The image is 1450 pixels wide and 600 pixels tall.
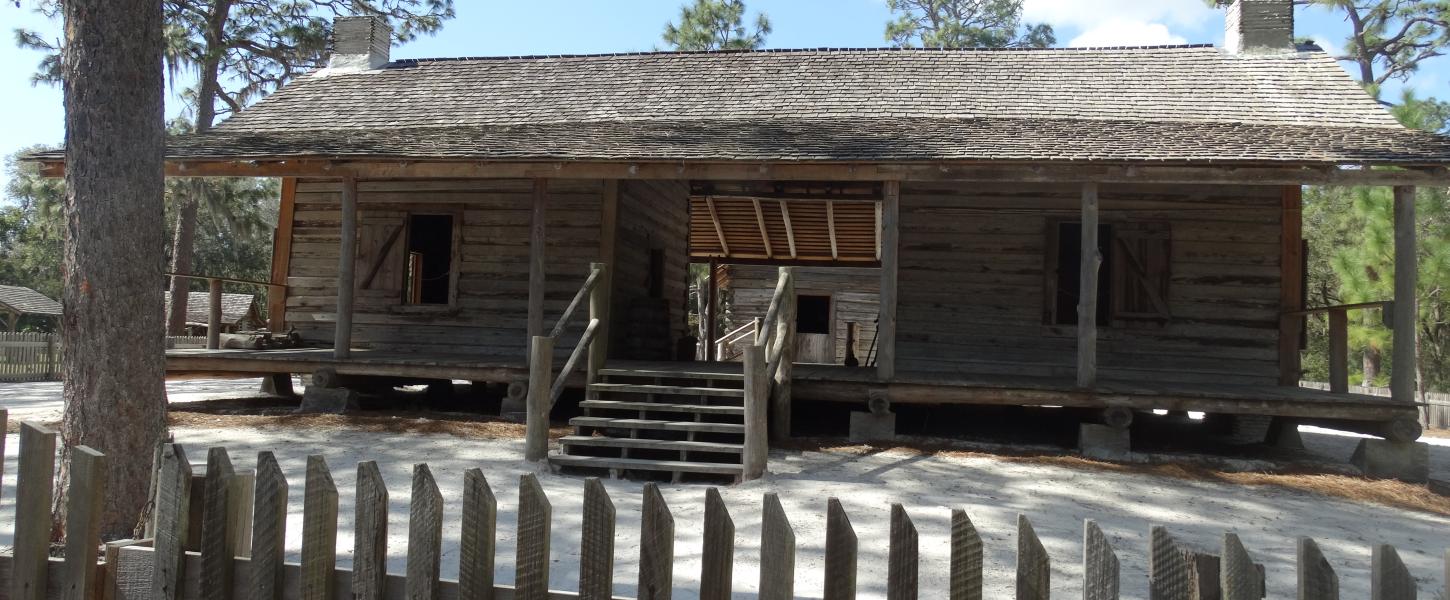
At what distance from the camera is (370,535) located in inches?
104

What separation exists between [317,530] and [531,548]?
0.66 m

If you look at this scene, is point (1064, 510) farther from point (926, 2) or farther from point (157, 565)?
point (926, 2)

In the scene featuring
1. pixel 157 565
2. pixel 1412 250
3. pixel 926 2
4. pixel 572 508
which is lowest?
pixel 572 508

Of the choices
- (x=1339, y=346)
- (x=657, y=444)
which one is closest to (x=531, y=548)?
(x=657, y=444)

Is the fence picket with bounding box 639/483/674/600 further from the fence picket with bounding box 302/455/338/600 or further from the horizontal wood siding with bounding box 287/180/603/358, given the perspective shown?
the horizontal wood siding with bounding box 287/180/603/358

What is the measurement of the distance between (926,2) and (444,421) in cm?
3197

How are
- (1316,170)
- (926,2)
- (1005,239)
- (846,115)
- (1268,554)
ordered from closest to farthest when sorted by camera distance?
(1268,554), (1316,170), (1005,239), (846,115), (926,2)

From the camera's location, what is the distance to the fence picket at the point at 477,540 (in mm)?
2541

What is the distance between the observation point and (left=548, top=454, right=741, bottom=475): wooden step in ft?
25.4

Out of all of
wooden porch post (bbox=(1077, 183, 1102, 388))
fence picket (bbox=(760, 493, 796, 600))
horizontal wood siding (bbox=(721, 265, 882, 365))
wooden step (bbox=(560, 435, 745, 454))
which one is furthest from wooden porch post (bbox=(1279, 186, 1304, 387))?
horizontal wood siding (bbox=(721, 265, 882, 365))

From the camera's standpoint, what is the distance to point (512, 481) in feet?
24.7

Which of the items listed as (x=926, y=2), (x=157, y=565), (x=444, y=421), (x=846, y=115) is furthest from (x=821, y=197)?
(x=926, y=2)

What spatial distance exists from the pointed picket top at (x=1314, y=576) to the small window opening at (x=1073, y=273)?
1006 cm

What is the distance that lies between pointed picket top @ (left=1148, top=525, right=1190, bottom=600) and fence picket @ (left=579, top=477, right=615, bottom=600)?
4.26 feet
